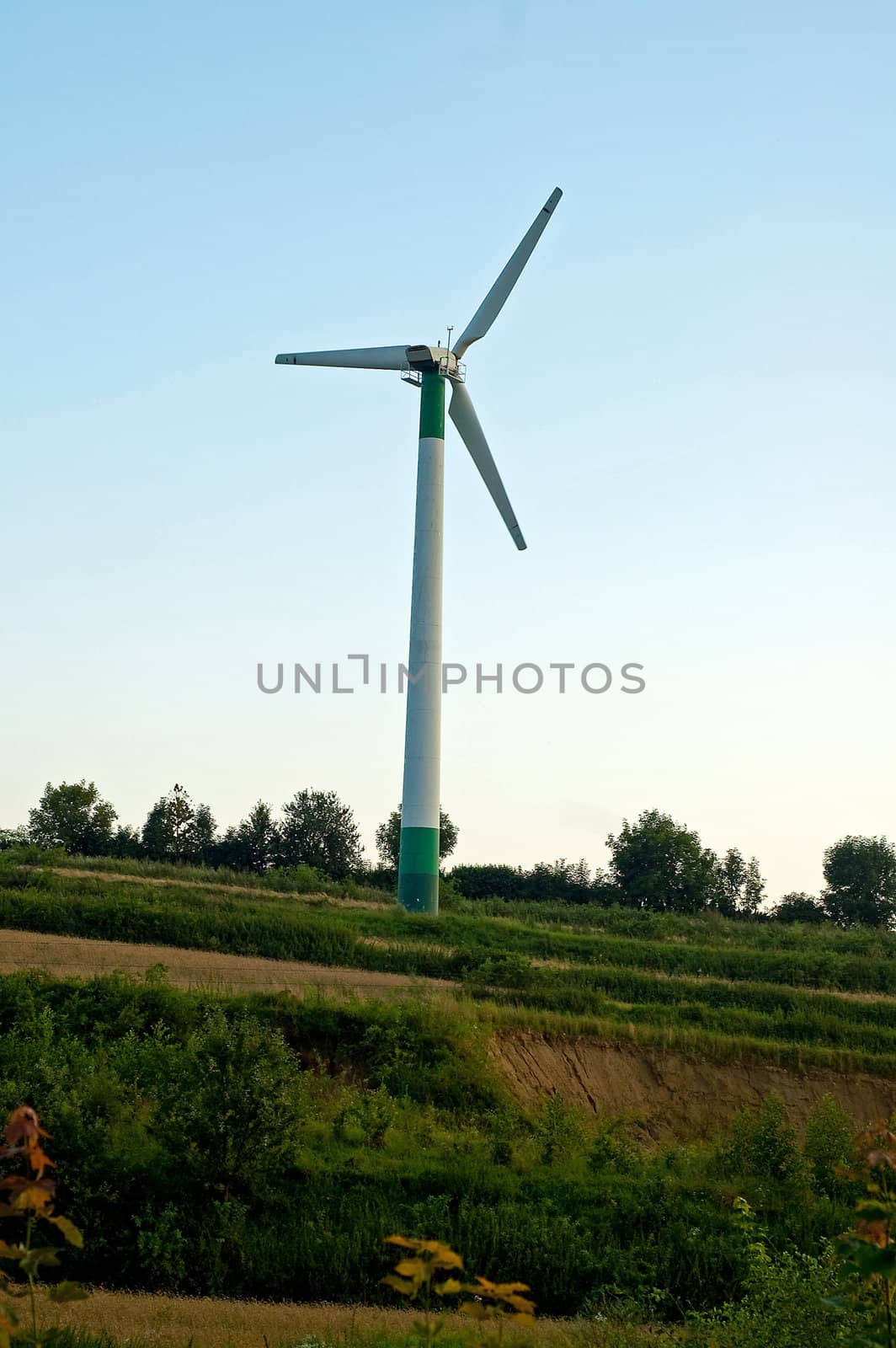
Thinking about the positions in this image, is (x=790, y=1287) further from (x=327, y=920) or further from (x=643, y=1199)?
(x=327, y=920)

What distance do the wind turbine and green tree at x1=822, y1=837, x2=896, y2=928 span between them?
163 ft

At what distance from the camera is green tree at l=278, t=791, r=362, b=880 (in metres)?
90.5

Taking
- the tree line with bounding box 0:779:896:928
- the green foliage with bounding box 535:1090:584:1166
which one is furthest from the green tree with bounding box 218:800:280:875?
the green foliage with bounding box 535:1090:584:1166

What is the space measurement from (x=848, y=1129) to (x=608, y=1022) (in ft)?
25.1

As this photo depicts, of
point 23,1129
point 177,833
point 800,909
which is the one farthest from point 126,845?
point 23,1129

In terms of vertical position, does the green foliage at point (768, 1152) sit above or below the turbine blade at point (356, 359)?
below

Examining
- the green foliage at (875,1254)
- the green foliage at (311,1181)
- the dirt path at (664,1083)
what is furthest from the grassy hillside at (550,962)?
the green foliage at (875,1254)

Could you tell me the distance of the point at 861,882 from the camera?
9312 centimetres

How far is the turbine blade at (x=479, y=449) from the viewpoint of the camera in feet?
164

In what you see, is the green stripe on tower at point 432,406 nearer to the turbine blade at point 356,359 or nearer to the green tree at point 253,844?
the turbine blade at point 356,359

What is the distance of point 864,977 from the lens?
142 feet

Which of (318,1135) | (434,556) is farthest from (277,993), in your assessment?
(434,556)

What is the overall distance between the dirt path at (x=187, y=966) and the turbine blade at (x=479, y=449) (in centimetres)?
2076

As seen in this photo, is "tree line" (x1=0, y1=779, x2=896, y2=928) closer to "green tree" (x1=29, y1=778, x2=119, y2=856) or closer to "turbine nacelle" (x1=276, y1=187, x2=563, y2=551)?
"green tree" (x1=29, y1=778, x2=119, y2=856)
